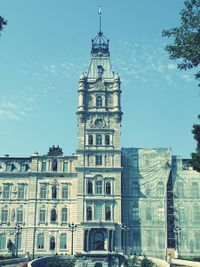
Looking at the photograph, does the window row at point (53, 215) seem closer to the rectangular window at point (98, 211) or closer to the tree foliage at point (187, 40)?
the rectangular window at point (98, 211)

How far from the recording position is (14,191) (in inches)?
2835

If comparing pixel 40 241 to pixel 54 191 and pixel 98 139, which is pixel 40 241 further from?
pixel 98 139

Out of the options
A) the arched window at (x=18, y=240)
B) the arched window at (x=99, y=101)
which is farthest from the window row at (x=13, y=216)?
the arched window at (x=99, y=101)

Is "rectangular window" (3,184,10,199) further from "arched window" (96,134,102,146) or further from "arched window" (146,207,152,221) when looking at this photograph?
"arched window" (146,207,152,221)

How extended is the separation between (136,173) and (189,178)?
8900 millimetres

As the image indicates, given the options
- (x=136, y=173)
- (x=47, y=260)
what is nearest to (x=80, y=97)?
(x=136, y=173)

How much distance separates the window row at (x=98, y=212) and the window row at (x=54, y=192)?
17.3ft

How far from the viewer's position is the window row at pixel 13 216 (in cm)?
7055

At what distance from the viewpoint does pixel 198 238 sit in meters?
69.2

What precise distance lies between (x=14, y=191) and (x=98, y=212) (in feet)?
48.8

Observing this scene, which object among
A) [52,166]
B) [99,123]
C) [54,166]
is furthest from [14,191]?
[99,123]

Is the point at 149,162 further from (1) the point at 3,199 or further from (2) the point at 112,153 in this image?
(1) the point at 3,199

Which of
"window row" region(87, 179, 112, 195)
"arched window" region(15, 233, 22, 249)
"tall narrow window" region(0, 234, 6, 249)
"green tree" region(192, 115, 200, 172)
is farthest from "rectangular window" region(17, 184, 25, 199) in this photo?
"green tree" region(192, 115, 200, 172)

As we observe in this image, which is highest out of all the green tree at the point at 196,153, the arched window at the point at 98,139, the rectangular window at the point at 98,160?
the arched window at the point at 98,139
